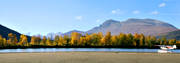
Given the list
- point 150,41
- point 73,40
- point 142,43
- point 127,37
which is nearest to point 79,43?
point 73,40

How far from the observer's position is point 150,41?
184 metres

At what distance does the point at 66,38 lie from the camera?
17675 cm

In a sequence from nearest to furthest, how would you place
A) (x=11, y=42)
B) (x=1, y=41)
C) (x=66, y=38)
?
(x=1, y=41) < (x=11, y=42) < (x=66, y=38)

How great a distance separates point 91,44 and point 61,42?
2475 centimetres

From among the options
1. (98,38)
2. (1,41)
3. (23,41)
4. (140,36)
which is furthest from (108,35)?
(1,41)

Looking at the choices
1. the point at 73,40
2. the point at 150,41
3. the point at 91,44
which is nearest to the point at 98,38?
the point at 91,44

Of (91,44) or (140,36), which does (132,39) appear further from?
(91,44)

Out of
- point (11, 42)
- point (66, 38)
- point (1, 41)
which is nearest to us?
point (1, 41)

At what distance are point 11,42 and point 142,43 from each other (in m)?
103

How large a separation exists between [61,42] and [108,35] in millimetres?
38418

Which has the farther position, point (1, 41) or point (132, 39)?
point (132, 39)

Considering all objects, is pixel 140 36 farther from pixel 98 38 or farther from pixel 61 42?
pixel 61 42

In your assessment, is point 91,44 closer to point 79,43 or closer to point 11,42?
point 79,43

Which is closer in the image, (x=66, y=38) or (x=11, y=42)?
(x=11, y=42)
